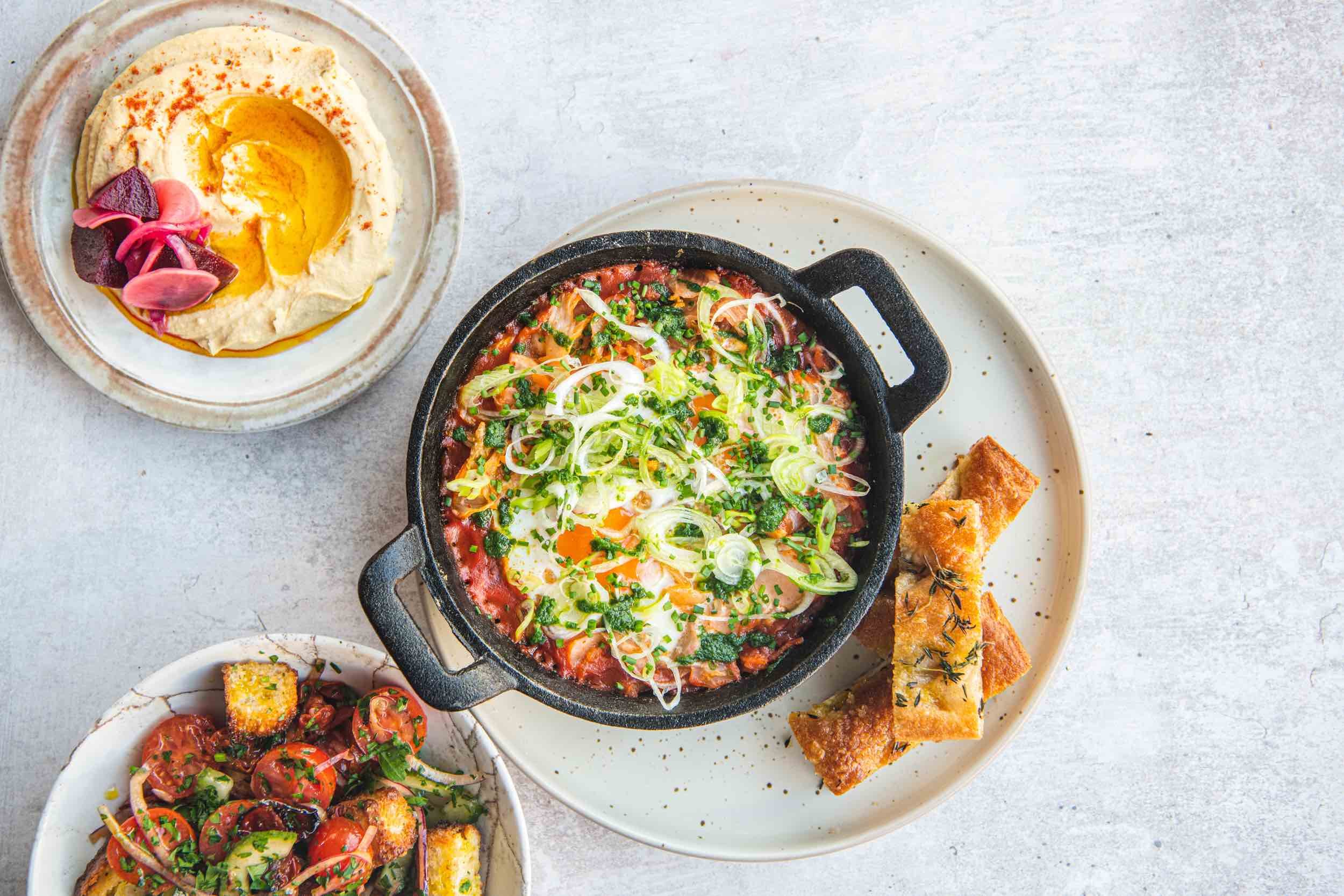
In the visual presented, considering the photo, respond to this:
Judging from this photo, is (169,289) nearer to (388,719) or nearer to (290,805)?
(388,719)

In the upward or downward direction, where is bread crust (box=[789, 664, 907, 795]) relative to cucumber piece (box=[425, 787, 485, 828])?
downward

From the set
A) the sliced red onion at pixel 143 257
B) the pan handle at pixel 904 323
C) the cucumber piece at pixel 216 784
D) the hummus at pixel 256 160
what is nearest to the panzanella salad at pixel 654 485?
the pan handle at pixel 904 323

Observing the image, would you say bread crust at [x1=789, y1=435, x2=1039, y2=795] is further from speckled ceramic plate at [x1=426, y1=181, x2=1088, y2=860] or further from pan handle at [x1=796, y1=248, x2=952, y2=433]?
pan handle at [x1=796, y1=248, x2=952, y2=433]

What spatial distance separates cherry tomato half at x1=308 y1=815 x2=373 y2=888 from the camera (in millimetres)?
2893

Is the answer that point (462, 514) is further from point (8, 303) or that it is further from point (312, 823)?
point (8, 303)

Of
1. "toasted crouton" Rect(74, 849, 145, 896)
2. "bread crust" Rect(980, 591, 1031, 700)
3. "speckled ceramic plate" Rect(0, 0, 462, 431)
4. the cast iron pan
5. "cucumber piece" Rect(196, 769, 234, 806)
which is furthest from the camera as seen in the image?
"speckled ceramic plate" Rect(0, 0, 462, 431)

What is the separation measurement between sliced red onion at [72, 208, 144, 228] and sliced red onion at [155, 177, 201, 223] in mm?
95

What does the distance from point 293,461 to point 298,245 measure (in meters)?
0.87

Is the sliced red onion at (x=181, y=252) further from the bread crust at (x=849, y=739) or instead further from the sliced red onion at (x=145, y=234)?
the bread crust at (x=849, y=739)

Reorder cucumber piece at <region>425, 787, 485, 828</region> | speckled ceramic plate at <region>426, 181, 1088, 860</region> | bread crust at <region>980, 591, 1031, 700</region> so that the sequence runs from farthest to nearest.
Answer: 1. speckled ceramic plate at <region>426, 181, 1088, 860</region>
2. bread crust at <region>980, 591, 1031, 700</region>
3. cucumber piece at <region>425, 787, 485, 828</region>

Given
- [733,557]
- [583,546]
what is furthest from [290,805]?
[733,557]

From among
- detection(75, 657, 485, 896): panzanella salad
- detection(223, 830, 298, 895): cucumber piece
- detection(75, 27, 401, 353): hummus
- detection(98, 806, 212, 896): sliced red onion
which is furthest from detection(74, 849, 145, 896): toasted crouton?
detection(75, 27, 401, 353): hummus

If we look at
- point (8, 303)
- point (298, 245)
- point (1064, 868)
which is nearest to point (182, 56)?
point (298, 245)

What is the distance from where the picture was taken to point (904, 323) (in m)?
2.98
